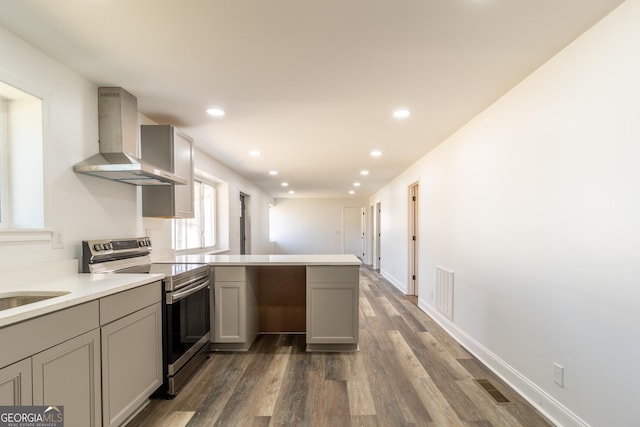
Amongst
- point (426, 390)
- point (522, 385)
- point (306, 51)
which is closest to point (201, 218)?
point (306, 51)

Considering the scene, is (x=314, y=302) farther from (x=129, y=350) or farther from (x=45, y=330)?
(x=45, y=330)

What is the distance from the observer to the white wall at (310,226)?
10.4m

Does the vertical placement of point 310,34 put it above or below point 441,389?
above

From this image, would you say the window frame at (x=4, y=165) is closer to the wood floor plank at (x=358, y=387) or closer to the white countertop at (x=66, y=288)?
the white countertop at (x=66, y=288)

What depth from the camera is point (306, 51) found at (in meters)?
1.81

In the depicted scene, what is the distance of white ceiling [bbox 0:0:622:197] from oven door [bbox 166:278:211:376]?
62.9 inches

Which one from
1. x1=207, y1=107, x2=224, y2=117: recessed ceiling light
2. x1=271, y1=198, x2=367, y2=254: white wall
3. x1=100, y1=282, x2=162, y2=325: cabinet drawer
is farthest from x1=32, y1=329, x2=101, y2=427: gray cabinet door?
x1=271, y1=198, x2=367, y2=254: white wall

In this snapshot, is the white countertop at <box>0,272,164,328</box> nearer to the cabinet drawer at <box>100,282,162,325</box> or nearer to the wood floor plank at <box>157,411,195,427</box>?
the cabinet drawer at <box>100,282,162,325</box>

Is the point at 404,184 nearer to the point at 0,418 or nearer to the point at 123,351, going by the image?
the point at 123,351

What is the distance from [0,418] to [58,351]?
0.26 m

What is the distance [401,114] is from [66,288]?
9.13 ft

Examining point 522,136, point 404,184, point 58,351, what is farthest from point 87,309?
point 404,184

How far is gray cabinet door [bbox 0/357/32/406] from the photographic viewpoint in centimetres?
113

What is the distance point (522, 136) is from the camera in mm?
2189
